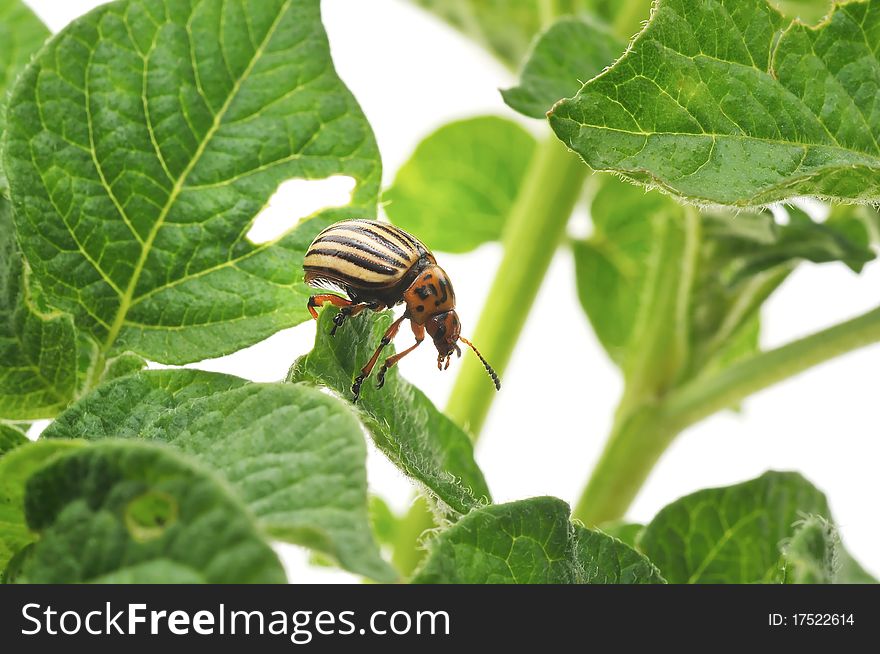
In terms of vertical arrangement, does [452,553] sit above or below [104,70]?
below

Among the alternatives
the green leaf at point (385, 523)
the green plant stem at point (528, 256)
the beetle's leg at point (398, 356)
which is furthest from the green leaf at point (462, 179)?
the beetle's leg at point (398, 356)

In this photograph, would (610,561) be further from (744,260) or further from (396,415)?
(744,260)

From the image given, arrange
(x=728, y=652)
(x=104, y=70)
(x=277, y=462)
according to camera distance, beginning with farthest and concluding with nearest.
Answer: (x=104, y=70) → (x=728, y=652) → (x=277, y=462)

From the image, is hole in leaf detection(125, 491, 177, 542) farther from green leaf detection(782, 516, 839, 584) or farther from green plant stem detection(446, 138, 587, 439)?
green plant stem detection(446, 138, 587, 439)

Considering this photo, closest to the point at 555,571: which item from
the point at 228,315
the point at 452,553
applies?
the point at 452,553

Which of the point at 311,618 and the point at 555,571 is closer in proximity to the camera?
the point at 311,618

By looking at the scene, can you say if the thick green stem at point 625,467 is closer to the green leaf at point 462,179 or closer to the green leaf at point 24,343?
the green leaf at point 462,179

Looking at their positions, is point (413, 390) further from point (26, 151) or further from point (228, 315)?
point (26, 151)
